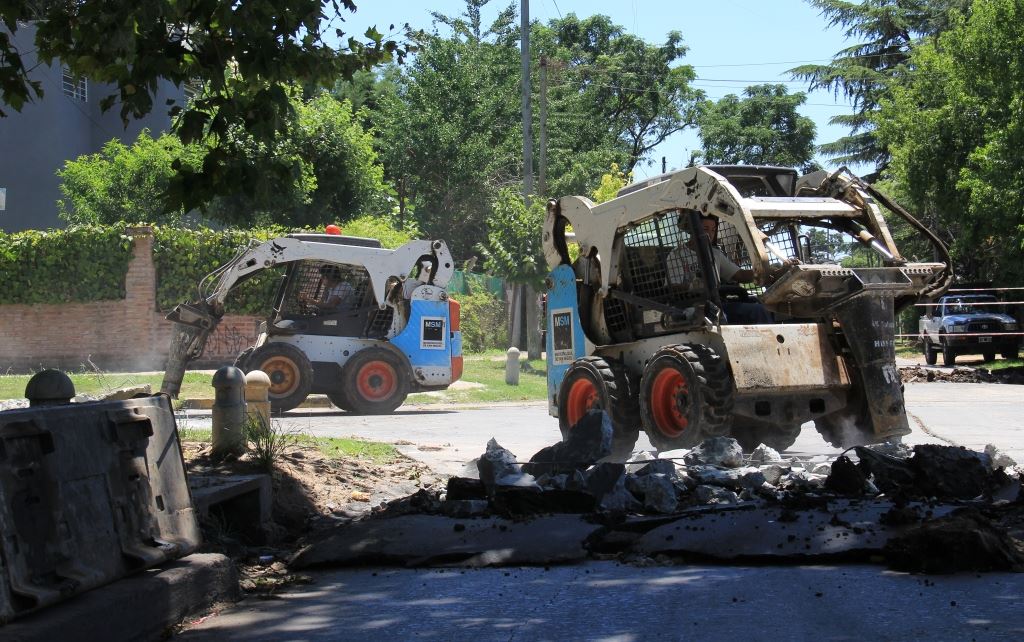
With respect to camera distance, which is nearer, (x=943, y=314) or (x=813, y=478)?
(x=813, y=478)

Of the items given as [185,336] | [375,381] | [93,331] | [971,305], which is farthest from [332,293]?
[971,305]

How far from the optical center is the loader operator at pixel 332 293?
18.3m

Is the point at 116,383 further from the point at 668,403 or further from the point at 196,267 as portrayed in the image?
the point at 668,403

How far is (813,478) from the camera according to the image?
348 inches

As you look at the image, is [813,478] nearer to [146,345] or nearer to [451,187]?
[146,345]

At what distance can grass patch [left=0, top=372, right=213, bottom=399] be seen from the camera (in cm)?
1914

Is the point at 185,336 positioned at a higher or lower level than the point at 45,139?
lower

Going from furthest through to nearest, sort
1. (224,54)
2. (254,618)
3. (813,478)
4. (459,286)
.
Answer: (459,286) → (813,478) → (224,54) → (254,618)

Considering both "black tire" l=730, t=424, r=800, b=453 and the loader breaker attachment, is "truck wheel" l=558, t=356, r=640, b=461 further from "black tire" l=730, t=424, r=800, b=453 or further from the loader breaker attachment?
the loader breaker attachment

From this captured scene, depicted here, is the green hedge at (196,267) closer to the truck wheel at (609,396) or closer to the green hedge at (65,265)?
the green hedge at (65,265)

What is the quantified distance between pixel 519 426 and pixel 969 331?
62.1 ft

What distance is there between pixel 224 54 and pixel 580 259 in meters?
5.91

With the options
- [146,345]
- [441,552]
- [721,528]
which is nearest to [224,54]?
[441,552]

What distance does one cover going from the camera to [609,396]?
11578 millimetres
